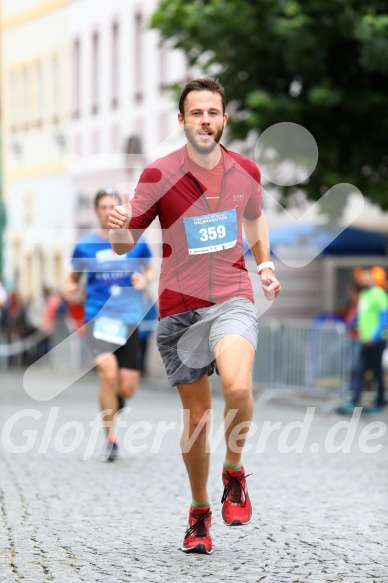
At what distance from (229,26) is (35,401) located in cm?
507

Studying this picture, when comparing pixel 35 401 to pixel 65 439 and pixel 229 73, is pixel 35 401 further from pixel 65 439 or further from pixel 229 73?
pixel 65 439

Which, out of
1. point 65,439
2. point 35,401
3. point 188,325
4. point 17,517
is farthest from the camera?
point 35,401

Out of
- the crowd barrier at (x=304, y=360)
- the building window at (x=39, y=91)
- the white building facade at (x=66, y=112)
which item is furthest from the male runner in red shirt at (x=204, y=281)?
the building window at (x=39, y=91)

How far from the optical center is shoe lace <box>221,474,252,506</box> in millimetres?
7316

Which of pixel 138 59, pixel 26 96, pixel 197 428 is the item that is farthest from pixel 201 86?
pixel 26 96

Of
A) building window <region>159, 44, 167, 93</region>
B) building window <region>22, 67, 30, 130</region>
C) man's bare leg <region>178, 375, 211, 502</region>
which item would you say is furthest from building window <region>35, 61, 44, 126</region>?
man's bare leg <region>178, 375, 211, 502</region>

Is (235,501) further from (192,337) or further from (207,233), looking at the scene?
(207,233)

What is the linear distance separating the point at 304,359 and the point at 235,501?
13.2 metres

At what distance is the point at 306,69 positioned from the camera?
20844 millimetres

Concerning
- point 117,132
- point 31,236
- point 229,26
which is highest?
point 229,26

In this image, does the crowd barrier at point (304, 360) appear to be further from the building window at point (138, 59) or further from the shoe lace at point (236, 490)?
the building window at point (138, 59)

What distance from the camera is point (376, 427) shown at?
16.9m

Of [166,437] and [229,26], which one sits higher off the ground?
[229,26]

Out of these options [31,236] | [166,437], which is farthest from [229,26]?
[31,236]
